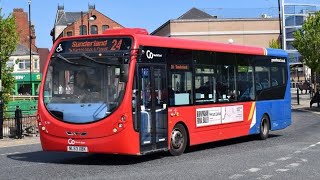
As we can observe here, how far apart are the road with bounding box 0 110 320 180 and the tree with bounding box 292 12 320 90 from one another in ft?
70.3

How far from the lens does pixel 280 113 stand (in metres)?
18.7

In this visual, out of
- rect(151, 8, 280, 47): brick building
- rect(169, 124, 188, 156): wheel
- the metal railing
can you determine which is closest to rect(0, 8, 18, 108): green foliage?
the metal railing

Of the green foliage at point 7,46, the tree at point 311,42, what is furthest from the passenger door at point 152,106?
the tree at point 311,42

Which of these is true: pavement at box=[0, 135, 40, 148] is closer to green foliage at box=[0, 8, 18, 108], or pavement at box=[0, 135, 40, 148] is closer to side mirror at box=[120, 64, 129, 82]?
green foliage at box=[0, 8, 18, 108]

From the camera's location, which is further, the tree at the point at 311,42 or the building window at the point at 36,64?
the building window at the point at 36,64

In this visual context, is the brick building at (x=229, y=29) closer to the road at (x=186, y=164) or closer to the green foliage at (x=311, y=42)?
the green foliage at (x=311, y=42)

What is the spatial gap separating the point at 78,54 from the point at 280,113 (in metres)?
9.07

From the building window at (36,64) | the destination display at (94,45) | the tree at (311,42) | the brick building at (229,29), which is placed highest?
the brick building at (229,29)

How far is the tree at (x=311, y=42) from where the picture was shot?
119 ft

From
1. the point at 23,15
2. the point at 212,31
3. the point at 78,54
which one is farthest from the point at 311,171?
the point at 23,15

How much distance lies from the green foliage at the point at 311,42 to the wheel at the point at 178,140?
2495 cm

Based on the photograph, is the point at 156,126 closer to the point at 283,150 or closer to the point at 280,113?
the point at 283,150

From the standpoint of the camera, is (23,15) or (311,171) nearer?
(311,171)

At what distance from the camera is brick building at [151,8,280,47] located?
86.4m
